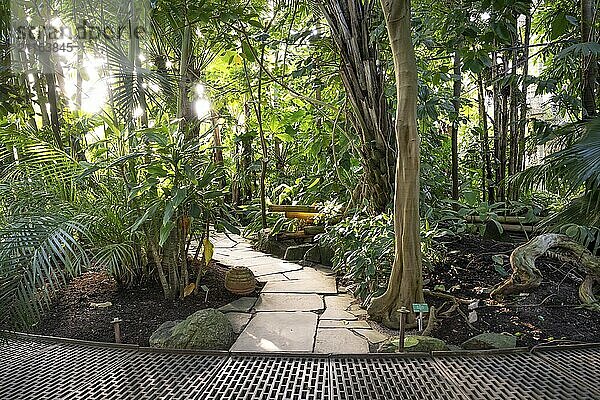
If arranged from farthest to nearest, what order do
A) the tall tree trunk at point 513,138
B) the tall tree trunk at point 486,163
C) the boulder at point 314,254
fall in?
the tall tree trunk at point 486,163, the tall tree trunk at point 513,138, the boulder at point 314,254

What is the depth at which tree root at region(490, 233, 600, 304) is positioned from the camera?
6.73ft

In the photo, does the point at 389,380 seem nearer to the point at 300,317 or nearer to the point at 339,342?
the point at 339,342

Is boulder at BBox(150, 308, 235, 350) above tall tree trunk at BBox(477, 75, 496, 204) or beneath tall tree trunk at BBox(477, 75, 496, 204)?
beneath

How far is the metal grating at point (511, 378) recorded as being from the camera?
1256mm

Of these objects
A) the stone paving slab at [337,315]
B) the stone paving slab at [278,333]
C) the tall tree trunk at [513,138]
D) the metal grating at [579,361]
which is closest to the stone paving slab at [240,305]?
the stone paving slab at [278,333]

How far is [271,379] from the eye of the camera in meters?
1.41

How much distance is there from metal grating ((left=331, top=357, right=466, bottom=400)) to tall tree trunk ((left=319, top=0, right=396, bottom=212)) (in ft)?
5.58

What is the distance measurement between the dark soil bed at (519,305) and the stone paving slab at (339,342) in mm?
346

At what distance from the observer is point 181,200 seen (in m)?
2.18

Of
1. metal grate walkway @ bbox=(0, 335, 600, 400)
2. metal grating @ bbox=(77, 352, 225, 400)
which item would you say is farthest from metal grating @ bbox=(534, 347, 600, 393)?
metal grating @ bbox=(77, 352, 225, 400)

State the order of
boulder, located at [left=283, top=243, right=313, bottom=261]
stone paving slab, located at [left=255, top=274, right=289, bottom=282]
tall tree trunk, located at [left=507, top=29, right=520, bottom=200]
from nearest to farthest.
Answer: stone paving slab, located at [left=255, top=274, right=289, bottom=282] → boulder, located at [left=283, top=243, right=313, bottom=261] → tall tree trunk, located at [left=507, top=29, right=520, bottom=200]

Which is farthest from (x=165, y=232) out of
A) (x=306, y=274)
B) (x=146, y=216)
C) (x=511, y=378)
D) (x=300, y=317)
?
(x=511, y=378)

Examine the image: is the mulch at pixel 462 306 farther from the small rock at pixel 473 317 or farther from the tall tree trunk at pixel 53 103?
the tall tree trunk at pixel 53 103

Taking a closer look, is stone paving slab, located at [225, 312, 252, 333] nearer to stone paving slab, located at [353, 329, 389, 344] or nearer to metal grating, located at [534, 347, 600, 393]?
stone paving slab, located at [353, 329, 389, 344]
